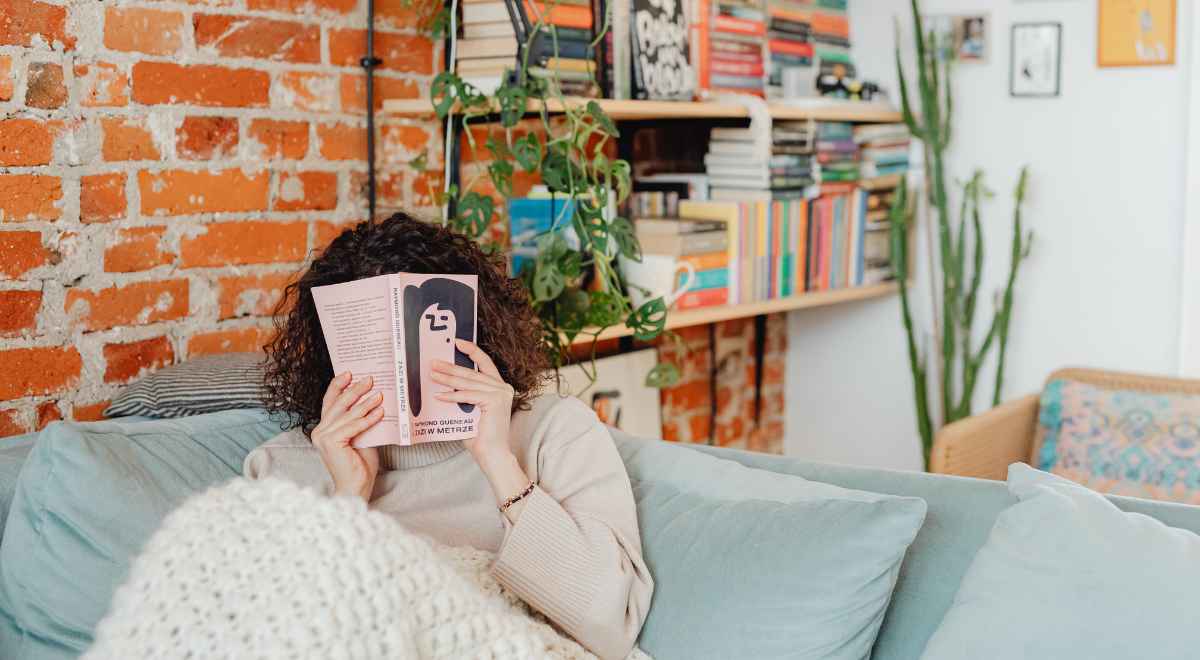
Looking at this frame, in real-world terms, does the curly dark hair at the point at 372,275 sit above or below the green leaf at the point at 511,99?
below

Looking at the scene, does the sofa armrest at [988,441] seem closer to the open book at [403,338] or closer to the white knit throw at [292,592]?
the open book at [403,338]

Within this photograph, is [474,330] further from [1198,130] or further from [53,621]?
[1198,130]

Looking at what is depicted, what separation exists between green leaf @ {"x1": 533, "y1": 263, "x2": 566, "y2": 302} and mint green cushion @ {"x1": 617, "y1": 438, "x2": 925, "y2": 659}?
68 centimetres

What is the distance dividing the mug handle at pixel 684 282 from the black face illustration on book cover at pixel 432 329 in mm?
983

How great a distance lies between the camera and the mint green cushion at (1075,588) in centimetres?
123

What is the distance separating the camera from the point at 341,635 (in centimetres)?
113

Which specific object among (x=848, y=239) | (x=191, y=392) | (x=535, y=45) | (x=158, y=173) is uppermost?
(x=535, y=45)

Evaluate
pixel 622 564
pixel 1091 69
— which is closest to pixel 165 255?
pixel 622 564

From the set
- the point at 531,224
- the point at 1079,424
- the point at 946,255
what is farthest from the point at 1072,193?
the point at 531,224

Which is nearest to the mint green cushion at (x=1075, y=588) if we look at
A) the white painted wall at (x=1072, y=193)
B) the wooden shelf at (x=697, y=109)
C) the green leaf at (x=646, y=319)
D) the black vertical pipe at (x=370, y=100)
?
the green leaf at (x=646, y=319)

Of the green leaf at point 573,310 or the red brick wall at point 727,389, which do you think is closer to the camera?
the green leaf at point 573,310

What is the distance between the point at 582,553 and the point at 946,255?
6.34 ft

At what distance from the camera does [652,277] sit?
2484 millimetres

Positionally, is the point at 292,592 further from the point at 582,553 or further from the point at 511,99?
the point at 511,99
